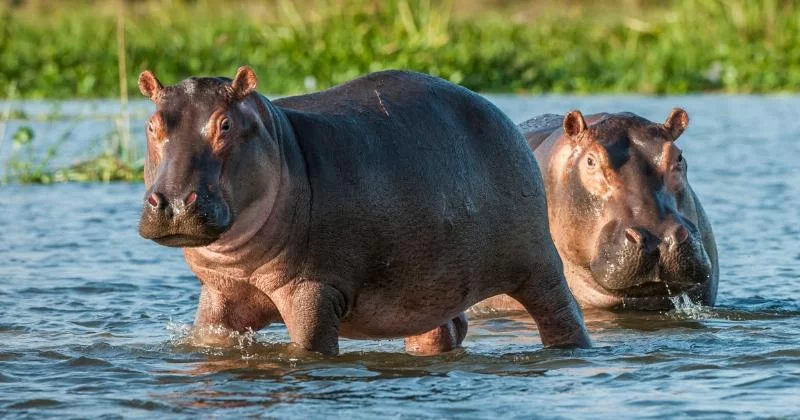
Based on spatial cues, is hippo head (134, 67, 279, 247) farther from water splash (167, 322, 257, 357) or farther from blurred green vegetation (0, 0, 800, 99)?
blurred green vegetation (0, 0, 800, 99)

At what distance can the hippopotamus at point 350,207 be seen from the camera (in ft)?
16.3

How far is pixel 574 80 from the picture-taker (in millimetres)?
19594

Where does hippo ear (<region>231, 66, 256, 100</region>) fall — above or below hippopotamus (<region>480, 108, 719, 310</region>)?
above

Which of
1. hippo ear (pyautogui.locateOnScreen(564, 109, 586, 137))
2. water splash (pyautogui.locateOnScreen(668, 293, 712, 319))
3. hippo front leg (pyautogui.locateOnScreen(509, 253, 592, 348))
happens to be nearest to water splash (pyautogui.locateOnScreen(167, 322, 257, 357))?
hippo front leg (pyautogui.locateOnScreen(509, 253, 592, 348))

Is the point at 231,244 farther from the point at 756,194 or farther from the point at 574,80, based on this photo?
the point at 574,80

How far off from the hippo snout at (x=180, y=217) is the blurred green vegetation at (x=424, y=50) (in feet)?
37.3

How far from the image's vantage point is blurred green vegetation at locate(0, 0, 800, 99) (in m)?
18.6

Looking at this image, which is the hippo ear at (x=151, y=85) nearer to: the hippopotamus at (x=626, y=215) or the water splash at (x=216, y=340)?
the water splash at (x=216, y=340)

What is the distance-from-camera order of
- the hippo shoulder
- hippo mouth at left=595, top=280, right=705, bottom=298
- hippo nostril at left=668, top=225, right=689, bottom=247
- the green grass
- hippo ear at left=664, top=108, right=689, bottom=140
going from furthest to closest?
the green grass → the hippo shoulder → hippo ear at left=664, top=108, right=689, bottom=140 → hippo mouth at left=595, top=280, right=705, bottom=298 → hippo nostril at left=668, top=225, right=689, bottom=247

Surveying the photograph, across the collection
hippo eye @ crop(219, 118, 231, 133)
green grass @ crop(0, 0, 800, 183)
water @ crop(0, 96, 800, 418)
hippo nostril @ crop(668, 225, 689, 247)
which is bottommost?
water @ crop(0, 96, 800, 418)

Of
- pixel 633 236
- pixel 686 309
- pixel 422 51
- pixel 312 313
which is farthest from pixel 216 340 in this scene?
pixel 422 51

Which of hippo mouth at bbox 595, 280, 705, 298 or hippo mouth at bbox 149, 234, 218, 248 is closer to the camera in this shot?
hippo mouth at bbox 149, 234, 218, 248

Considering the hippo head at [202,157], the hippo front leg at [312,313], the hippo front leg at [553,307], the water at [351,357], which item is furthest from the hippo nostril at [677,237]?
the hippo head at [202,157]

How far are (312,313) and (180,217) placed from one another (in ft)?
2.34
